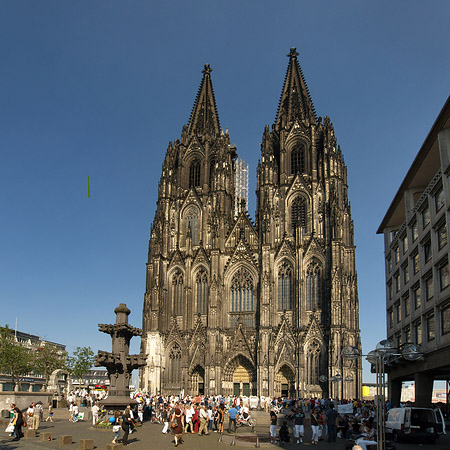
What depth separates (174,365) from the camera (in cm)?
6038

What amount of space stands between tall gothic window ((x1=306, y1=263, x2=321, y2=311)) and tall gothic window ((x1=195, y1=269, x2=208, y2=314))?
11.2 metres

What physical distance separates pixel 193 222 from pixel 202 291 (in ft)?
27.2

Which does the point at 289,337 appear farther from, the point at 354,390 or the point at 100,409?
the point at 100,409

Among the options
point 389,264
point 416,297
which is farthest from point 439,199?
point 389,264

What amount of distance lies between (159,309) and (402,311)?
30137 mm

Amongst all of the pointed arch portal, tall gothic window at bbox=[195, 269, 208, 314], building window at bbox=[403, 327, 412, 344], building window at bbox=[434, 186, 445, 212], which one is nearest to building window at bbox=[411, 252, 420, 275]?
building window at bbox=[403, 327, 412, 344]

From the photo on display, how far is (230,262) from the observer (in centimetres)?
6147

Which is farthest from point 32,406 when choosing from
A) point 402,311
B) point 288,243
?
point 288,243

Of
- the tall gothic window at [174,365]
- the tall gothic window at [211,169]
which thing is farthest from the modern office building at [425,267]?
the tall gothic window at [211,169]

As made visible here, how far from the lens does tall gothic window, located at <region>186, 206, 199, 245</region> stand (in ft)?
211

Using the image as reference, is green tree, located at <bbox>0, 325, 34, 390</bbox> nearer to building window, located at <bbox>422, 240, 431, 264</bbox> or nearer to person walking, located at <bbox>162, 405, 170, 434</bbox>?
person walking, located at <bbox>162, 405, 170, 434</bbox>

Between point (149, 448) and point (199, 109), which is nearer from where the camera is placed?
point (149, 448)

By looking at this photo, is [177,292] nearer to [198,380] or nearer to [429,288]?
[198,380]

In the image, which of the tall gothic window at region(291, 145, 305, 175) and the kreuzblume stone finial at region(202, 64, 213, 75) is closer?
the tall gothic window at region(291, 145, 305, 175)
